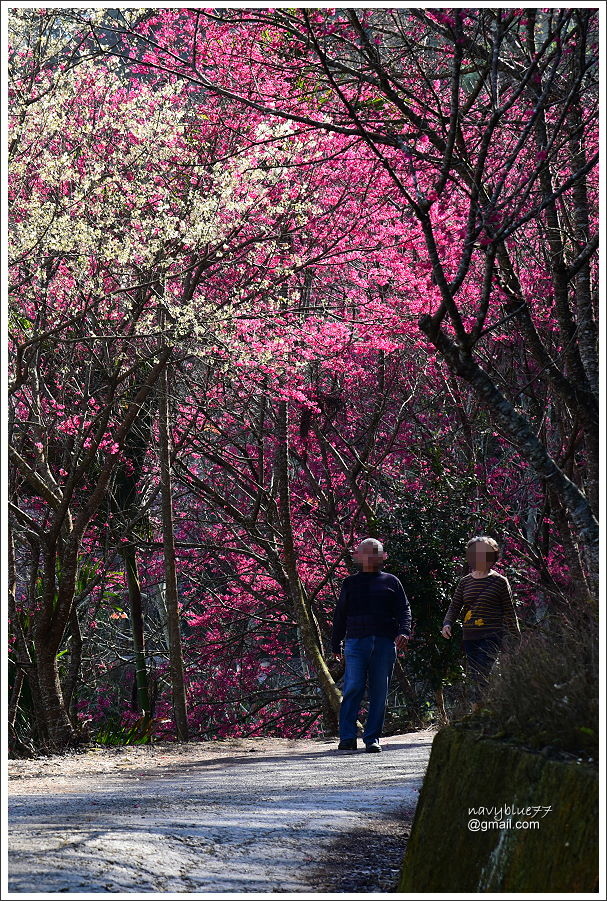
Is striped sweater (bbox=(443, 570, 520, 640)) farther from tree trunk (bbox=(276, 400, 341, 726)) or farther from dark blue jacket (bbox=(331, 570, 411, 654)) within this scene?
tree trunk (bbox=(276, 400, 341, 726))

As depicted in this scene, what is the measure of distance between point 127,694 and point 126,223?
1112 cm

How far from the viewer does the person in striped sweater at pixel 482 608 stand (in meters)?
7.09

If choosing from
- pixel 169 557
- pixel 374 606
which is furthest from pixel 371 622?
pixel 169 557

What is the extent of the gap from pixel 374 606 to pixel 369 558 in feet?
1.32

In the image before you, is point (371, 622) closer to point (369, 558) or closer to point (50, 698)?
point (369, 558)

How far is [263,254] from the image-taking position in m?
9.97

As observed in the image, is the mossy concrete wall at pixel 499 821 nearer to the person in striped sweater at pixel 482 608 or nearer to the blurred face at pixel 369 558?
the person in striped sweater at pixel 482 608

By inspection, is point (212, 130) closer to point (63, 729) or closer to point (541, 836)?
→ point (63, 729)

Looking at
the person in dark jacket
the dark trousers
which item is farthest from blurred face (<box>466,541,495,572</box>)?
the person in dark jacket

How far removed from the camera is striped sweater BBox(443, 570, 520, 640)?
23.3ft

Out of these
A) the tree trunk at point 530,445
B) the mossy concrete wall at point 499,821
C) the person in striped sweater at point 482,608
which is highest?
the tree trunk at point 530,445

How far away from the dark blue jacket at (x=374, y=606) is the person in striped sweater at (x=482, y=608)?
68cm

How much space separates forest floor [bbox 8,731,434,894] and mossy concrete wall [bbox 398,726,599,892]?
580mm

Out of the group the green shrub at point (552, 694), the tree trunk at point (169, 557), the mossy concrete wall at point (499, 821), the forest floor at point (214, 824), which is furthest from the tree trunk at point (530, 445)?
the tree trunk at point (169, 557)
